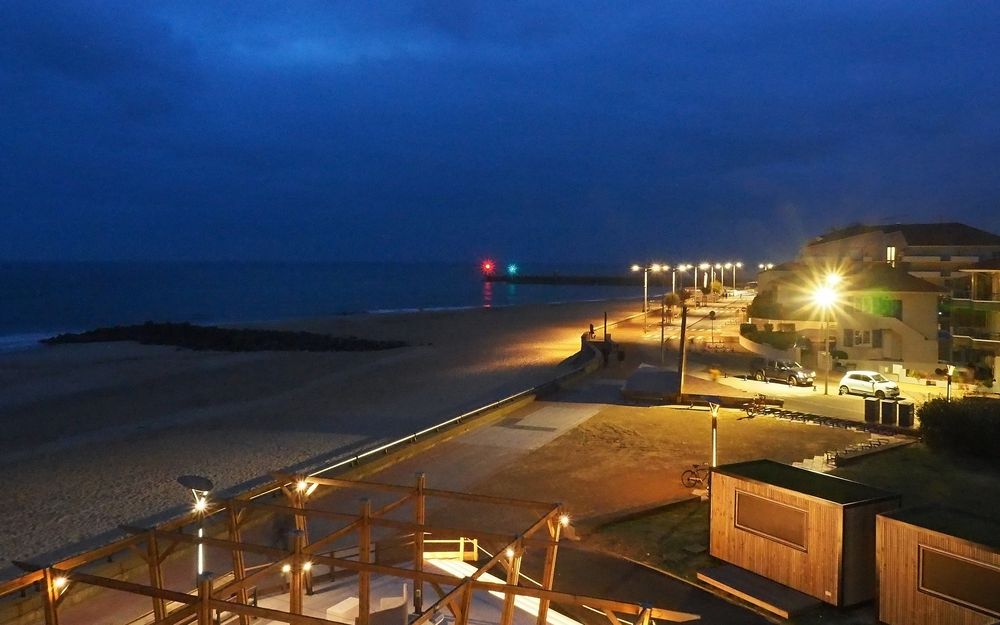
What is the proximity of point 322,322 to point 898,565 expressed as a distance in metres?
70.8

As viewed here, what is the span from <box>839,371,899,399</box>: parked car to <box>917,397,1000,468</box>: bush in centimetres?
694

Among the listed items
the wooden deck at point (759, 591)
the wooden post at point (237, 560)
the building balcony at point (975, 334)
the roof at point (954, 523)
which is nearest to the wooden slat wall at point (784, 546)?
the wooden deck at point (759, 591)

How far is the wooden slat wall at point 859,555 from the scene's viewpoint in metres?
11.1

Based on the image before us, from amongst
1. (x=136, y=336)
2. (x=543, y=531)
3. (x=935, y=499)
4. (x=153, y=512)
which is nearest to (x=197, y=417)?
(x=153, y=512)

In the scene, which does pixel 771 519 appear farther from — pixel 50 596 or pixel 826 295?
pixel 826 295

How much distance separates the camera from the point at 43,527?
16625 mm

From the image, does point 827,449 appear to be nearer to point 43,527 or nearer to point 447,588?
point 447,588

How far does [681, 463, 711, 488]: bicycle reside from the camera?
1723cm

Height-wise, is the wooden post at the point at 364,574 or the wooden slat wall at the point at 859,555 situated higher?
the wooden post at the point at 364,574

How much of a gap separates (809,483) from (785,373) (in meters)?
20.6

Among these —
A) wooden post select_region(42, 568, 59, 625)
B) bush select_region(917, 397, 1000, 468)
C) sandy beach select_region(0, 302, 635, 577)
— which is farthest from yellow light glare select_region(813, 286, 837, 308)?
wooden post select_region(42, 568, 59, 625)

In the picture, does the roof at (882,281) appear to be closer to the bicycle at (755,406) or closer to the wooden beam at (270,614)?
the bicycle at (755,406)

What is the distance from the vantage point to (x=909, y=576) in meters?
10.3

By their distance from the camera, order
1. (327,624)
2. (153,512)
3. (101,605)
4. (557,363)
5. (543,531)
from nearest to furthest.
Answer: (327,624)
(101,605)
(543,531)
(153,512)
(557,363)
